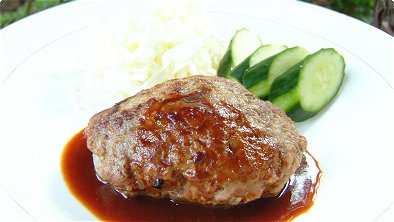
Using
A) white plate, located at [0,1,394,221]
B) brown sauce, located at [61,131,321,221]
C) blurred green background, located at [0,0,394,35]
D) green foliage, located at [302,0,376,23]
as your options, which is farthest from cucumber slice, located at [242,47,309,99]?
green foliage, located at [302,0,376,23]

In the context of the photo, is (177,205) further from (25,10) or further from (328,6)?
(25,10)

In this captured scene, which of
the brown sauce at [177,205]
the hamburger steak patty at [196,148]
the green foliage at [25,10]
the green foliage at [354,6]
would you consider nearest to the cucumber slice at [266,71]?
the hamburger steak patty at [196,148]

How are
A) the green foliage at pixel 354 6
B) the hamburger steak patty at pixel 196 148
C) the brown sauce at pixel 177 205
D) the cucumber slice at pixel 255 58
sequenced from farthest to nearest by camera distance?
the green foliage at pixel 354 6
the cucumber slice at pixel 255 58
the brown sauce at pixel 177 205
the hamburger steak patty at pixel 196 148

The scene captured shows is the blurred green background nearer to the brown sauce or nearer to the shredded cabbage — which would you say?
the shredded cabbage

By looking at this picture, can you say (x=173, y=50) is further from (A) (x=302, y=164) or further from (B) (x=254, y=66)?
(A) (x=302, y=164)

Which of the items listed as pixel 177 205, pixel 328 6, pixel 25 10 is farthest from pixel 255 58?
pixel 25 10

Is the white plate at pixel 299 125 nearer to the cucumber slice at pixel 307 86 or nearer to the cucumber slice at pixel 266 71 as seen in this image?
the cucumber slice at pixel 307 86
